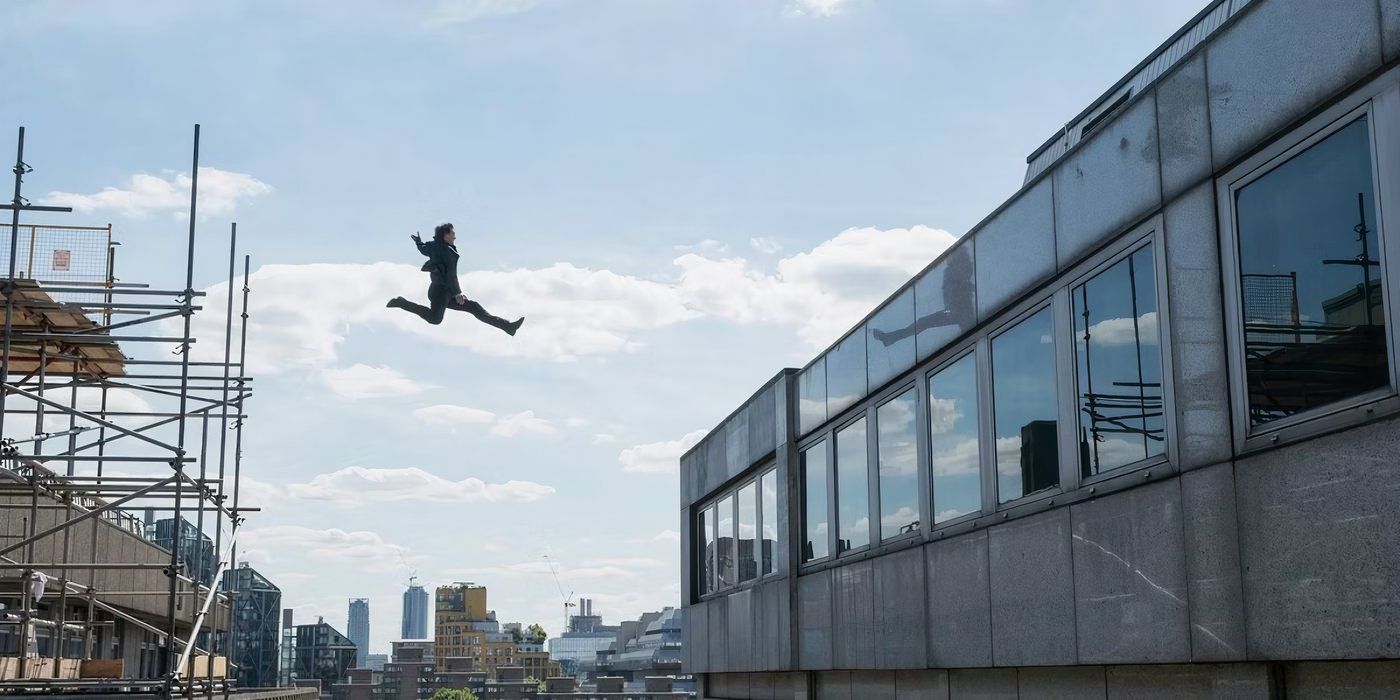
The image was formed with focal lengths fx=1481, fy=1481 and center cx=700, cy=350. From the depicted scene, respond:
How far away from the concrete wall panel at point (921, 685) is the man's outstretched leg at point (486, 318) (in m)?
5.17

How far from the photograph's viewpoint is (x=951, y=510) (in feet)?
44.5

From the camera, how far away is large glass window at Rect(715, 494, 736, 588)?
23.3 m

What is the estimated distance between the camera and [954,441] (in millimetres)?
13570

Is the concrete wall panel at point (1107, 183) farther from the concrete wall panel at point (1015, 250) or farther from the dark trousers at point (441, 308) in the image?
the dark trousers at point (441, 308)

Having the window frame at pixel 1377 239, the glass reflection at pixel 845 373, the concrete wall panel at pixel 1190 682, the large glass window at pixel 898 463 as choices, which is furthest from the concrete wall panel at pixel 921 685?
the window frame at pixel 1377 239

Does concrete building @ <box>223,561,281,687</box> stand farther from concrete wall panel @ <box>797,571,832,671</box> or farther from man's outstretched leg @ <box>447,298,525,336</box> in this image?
man's outstretched leg @ <box>447,298,525,336</box>

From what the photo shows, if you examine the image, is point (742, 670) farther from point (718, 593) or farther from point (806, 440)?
point (806, 440)

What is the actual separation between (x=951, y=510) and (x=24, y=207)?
11825mm

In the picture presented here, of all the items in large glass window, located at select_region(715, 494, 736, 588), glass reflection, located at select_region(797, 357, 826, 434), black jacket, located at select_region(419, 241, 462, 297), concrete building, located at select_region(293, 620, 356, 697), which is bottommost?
concrete building, located at select_region(293, 620, 356, 697)

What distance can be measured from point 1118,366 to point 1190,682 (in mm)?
2219

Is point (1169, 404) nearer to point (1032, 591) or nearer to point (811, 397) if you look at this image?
point (1032, 591)

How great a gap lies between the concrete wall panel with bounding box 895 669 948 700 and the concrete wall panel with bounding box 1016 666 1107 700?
5.80ft

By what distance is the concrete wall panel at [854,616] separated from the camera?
1555 cm

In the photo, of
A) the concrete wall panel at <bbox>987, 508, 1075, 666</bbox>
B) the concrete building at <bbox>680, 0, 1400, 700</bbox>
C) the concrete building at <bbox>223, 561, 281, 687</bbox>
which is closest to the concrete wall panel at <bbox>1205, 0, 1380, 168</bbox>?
the concrete building at <bbox>680, 0, 1400, 700</bbox>
